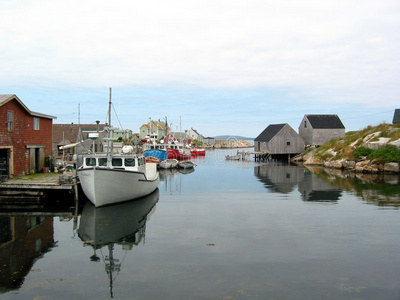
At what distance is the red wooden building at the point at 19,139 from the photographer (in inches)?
→ 955

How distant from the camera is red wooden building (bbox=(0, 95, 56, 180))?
2425 centimetres

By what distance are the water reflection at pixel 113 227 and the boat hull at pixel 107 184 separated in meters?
0.57

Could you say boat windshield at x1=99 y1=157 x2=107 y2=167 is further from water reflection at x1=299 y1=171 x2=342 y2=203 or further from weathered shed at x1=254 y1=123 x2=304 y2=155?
weathered shed at x1=254 y1=123 x2=304 y2=155

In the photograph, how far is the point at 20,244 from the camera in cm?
1431

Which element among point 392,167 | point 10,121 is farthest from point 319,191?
point 10,121

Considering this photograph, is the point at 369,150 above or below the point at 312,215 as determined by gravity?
above

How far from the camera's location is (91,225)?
17.7 meters

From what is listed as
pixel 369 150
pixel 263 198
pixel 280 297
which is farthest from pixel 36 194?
pixel 369 150

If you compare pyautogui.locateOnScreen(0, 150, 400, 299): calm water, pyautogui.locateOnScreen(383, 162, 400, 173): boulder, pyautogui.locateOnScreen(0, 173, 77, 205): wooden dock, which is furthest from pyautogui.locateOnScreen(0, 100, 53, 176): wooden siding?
pyautogui.locateOnScreen(383, 162, 400, 173): boulder

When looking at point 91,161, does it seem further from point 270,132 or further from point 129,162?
point 270,132

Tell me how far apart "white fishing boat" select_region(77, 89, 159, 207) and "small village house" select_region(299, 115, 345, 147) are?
5143cm

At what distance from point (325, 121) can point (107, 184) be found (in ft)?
198

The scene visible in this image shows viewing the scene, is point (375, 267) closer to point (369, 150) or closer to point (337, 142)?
point (369, 150)

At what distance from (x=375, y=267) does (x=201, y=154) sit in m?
89.3
